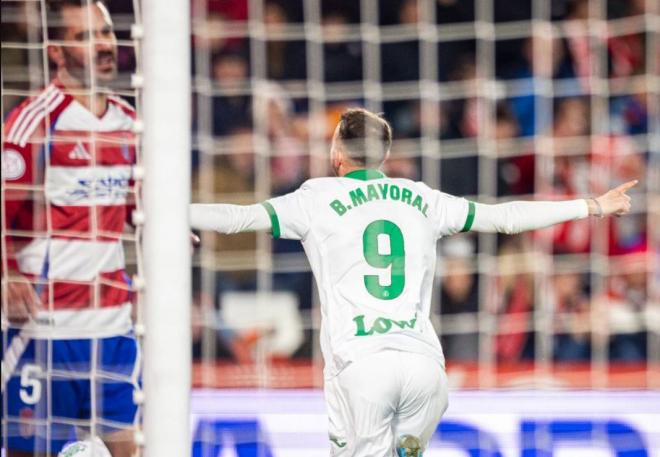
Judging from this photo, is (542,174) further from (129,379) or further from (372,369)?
(372,369)

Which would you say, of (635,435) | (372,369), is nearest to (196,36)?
(635,435)

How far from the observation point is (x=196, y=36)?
21.8 ft

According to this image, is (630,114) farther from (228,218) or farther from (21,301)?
(228,218)

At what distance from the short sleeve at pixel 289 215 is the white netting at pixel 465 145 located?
247cm

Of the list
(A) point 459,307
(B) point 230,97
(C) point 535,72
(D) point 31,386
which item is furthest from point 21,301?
(C) point 535,72

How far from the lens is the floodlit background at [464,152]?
634 centimetres

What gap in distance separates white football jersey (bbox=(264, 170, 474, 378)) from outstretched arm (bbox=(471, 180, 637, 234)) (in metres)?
0.15

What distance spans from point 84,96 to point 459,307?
2.31 metres

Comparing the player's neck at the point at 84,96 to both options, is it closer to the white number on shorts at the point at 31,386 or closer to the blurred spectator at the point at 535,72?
the white number on shorts at the point at 31,386

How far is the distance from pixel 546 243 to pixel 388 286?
292cm

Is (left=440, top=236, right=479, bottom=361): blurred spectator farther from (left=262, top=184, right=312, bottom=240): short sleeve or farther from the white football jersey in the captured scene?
(left=262, top=184, right=312, bottom=240): short sleeve

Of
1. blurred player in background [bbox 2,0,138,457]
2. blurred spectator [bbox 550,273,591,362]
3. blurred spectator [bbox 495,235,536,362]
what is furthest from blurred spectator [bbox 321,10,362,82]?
blurred player in background [bbox 2,0,138,457]

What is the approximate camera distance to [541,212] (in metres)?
3.86

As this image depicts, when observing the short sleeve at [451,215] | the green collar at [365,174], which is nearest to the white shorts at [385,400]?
the short sleeve at [451,215]
